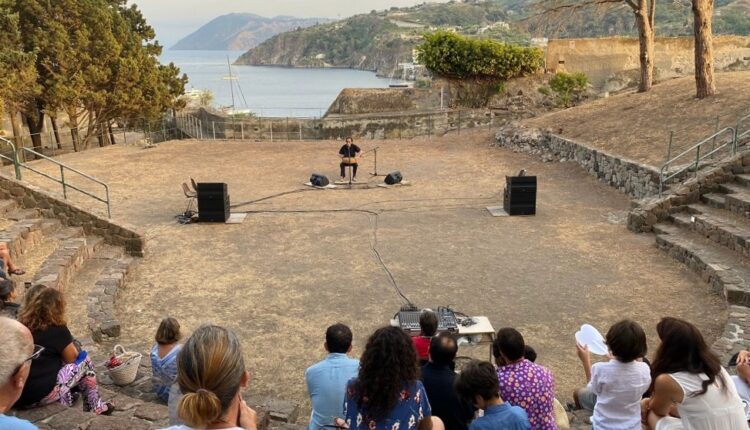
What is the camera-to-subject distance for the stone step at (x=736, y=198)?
951cm

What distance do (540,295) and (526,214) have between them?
13.9ft

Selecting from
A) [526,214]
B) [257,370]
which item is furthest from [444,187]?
[257,370]

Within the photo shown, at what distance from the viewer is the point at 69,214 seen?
33.4 feet

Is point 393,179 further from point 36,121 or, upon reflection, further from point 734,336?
point 36,121

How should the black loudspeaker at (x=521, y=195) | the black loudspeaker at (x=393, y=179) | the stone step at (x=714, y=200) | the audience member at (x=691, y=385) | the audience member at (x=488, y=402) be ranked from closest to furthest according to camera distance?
the audience member at (x=488, y=402)
the audience member at (x=691, y=385)
the stone step at (x=714, y=200)
the black loudspeaker at (x=521, y=195)
the black loudspeaker at (x=393, y=179)

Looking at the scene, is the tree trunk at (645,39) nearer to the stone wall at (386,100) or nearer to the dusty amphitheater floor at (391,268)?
the dusty amphitheater floor at (391,268)

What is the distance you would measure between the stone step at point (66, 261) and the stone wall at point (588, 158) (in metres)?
11.0

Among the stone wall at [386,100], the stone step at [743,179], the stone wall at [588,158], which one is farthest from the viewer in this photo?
the stone wall at [386,100]

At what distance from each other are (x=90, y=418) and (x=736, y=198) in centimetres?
997

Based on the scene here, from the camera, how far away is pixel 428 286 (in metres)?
8.52

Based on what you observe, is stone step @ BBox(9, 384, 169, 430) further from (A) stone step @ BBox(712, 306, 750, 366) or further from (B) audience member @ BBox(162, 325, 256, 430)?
(A) stone step @ BBox(712, 306, 750, 366)

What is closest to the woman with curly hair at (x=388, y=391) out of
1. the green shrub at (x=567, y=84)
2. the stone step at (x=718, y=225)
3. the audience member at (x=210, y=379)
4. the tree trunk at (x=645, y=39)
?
the audience member at (x=210, y=379)

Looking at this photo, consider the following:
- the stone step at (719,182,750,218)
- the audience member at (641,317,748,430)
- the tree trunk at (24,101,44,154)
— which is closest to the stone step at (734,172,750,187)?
the stone step at (719,182,750,218)

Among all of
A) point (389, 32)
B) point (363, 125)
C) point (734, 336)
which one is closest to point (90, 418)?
point (734, 336)
